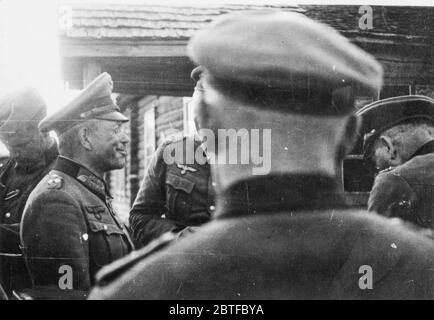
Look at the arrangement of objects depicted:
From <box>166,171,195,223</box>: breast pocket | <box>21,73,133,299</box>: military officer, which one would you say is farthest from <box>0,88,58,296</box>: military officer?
<box>166,171,195,223</box>: breast pocket

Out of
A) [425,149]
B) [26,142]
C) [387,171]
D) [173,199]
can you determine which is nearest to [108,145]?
[173,199]

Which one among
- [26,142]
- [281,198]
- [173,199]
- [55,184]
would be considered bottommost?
[173,199]

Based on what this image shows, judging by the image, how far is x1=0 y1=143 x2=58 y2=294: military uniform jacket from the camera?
92.6 inches

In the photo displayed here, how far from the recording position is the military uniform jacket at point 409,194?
229cm

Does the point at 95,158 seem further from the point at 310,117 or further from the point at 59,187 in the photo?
the point at 310,117

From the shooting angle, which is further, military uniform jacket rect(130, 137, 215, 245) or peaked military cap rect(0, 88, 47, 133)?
peaked military cap rect(0, 88, 47, 133)

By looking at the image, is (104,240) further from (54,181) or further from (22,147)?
(22,147)

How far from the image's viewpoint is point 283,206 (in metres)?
1.30

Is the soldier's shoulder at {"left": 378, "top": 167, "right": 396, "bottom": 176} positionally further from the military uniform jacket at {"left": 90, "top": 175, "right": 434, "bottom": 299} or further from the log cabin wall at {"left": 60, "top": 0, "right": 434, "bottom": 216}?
the military uniform jacket at {"left": 90, "top": 175, "right": 434, "bottom": 299}

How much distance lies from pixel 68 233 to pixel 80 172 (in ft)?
0.95

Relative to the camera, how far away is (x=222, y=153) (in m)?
1.39

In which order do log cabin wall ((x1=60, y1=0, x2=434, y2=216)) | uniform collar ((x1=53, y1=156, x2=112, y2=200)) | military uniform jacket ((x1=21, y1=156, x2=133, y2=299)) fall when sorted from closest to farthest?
military uniform jacket ((x1=21, y1=156, x2=133, y2=299)) < uniform collar ((x1=53, y1=156, x2=112, y2=200)) < log cabin wall ((x1=60, y1=0, x2=434, y2=216))
